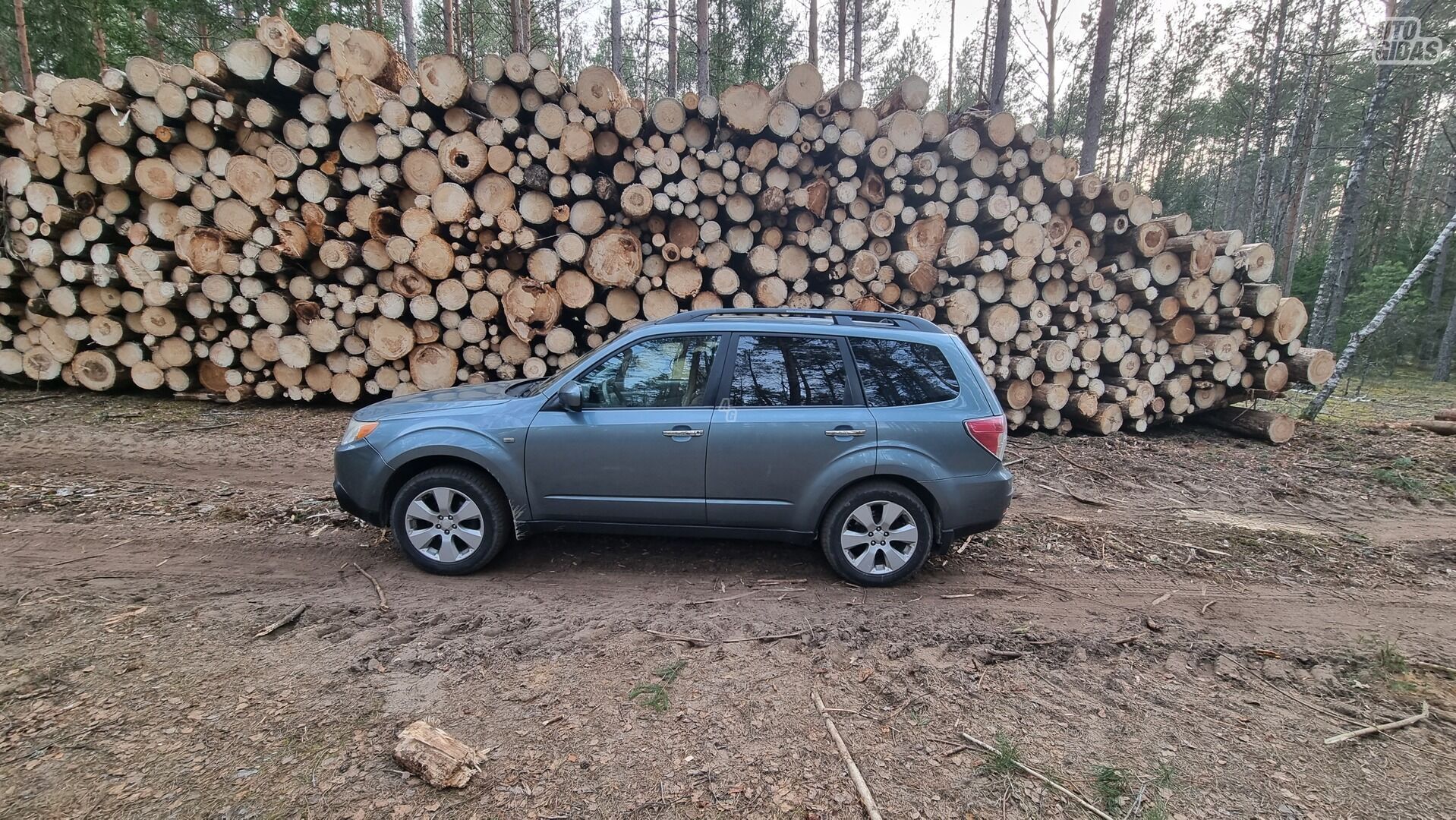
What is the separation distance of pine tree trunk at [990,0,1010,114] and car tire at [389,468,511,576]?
12.4 metres

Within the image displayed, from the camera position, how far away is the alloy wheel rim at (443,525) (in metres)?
3.55

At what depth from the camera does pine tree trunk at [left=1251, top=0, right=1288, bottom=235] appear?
17.2m

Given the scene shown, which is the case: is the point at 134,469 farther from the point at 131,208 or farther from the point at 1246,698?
the point at 1246,698

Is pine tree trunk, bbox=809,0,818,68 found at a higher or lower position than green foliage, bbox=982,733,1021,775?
higher

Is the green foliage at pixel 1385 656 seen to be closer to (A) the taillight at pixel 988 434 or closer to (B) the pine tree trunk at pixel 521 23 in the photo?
(A) the taillight at pixel 988 434

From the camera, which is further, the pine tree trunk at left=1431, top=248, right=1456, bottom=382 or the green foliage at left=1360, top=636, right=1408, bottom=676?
the pine tree trunk at left=1431, top=248, right=1456, bottom=382

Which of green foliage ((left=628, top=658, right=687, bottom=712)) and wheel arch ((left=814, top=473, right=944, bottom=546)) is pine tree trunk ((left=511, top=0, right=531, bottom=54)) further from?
green foliage ((left=628, top=658, right=687, bottom=712))

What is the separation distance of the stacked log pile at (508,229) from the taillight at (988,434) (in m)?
3.80

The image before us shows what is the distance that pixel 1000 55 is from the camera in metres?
12.0

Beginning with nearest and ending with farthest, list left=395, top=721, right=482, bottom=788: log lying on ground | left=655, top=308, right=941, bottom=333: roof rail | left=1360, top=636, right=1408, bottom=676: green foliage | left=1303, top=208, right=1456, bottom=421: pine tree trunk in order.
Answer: left=395, top=721, right=482, bottom=788: log lying on ground
left=1360, top=636, right=1408, bottom=676: green foliage
left=655, top=308, right=941, bottom=333: roof rail
left=1303, top=208, right=1456, bottom=421: pine tree trunk

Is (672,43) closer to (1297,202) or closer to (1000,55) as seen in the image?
(1000,55)

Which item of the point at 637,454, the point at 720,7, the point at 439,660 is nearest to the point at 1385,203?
the point at 720,7

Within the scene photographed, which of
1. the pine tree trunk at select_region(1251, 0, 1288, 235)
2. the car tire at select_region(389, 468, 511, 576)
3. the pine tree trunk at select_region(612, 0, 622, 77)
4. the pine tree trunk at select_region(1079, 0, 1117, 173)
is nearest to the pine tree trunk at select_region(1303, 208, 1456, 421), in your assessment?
the pine tree trunk at select_region(1079, 0, 1117, 173)

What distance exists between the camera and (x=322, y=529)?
4.16 meters
